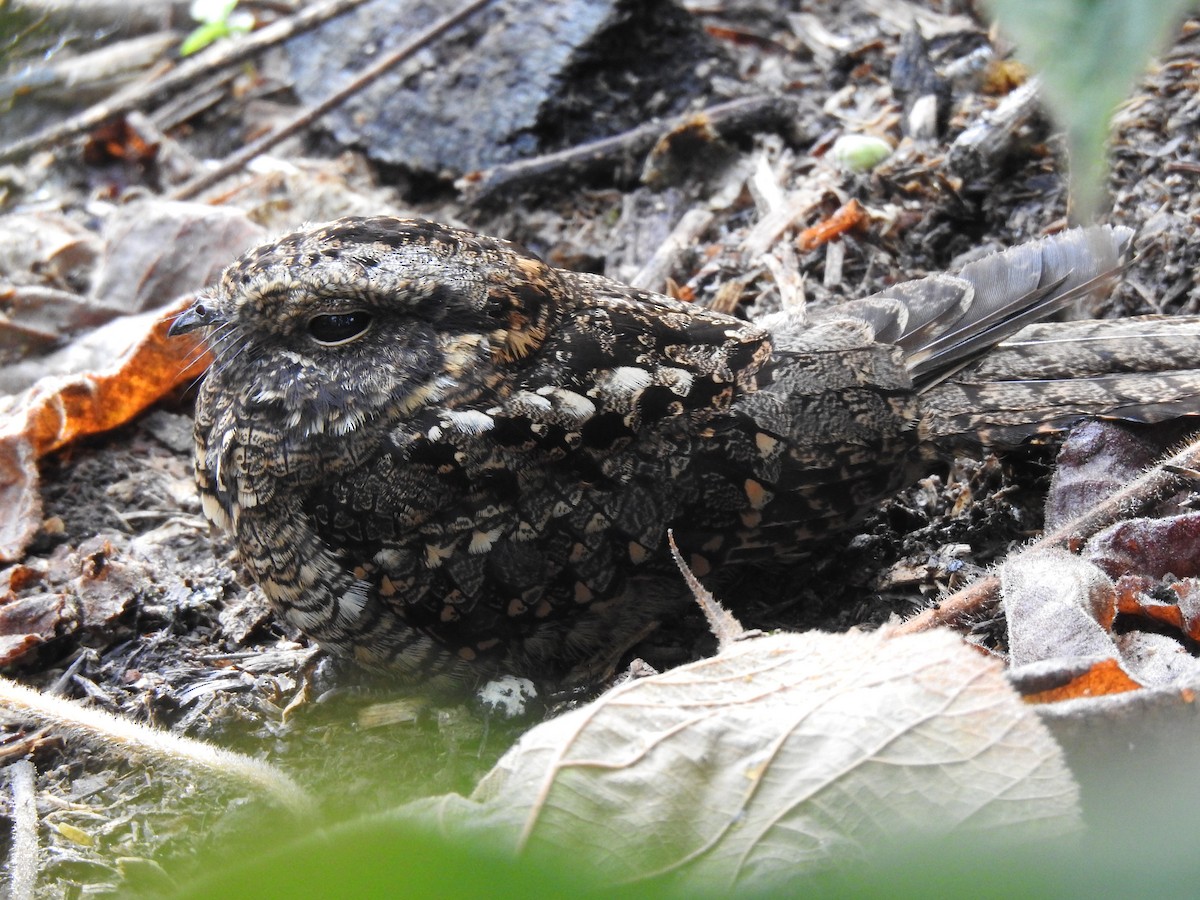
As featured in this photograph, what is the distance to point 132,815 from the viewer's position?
2119 mm

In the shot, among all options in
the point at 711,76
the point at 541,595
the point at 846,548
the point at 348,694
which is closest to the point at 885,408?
the point at 846,548

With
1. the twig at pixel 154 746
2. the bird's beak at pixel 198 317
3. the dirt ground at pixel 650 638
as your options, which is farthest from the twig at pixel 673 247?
the twig at pixel 154 746

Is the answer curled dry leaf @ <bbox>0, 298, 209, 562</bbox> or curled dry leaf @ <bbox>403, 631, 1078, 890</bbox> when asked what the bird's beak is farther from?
curled dry leaf @ <bbox>403, 631, 1078, 890</bbox>

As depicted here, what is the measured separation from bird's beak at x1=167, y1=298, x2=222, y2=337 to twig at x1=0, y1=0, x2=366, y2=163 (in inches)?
96.1

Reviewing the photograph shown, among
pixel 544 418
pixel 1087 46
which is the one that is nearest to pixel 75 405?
pixel 544 418

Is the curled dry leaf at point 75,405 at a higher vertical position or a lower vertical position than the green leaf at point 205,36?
lower

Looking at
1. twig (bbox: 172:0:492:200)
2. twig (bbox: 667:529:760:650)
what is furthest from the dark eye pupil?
twig (bbox: 172:0:492:200)

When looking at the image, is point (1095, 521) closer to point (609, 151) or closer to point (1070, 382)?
point (1070, 382)

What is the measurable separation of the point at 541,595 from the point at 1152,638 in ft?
3.92

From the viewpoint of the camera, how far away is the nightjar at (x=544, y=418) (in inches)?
88.9

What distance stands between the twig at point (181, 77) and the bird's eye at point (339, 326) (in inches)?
111

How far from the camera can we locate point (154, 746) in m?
1.95

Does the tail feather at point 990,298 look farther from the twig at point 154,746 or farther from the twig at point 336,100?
the twig at point 336,100

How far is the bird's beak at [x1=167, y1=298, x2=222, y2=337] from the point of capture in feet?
8.07
